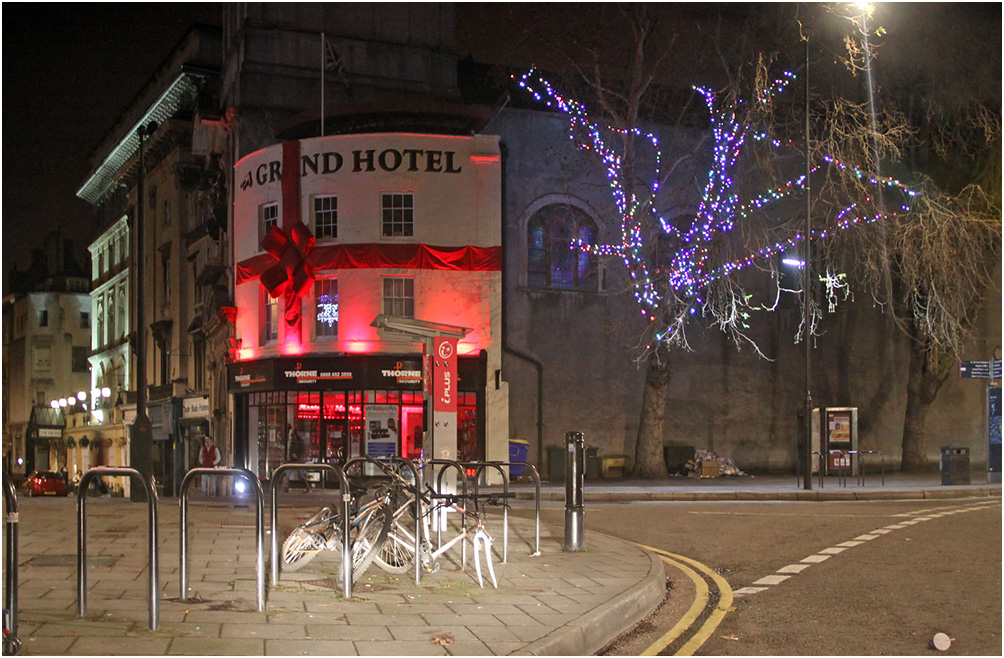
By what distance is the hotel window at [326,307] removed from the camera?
1188 inches

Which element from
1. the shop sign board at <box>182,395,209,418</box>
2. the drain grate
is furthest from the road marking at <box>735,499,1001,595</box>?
the shop sign board at <box>182,395,209,418</box>

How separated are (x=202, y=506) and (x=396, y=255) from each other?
38.6 feet

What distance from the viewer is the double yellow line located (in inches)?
294

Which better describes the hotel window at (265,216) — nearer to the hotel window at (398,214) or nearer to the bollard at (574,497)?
the hotel window at (398,214)

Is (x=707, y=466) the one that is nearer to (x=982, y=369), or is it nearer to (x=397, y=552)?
(x=982, y=369)

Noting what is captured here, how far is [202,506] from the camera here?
20.1 m

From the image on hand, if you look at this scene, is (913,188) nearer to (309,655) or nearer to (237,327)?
(237,327)

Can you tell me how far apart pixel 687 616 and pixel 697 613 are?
16 cm

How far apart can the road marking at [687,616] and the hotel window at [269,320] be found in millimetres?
21766

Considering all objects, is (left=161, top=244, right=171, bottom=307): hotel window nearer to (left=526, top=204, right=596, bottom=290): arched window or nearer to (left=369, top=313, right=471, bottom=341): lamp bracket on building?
(left=526, top=204, right=596, bottom=290): arched window

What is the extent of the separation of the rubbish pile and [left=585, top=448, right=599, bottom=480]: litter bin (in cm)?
285

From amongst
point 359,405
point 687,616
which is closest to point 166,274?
point 359,405

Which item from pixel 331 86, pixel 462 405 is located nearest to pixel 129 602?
pixel 462 405

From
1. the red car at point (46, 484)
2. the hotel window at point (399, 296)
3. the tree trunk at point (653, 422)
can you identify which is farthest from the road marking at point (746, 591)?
the red car at point (46, 484)
